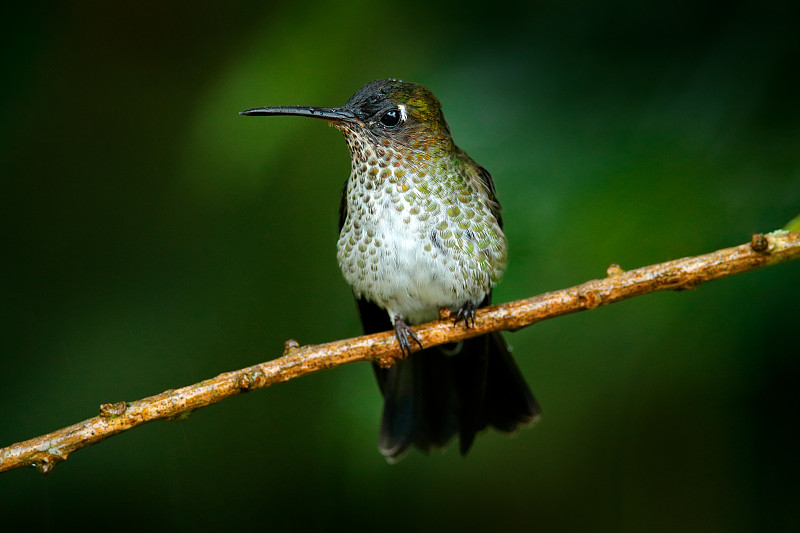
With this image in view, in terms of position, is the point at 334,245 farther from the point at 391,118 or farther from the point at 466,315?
the point at 466,315

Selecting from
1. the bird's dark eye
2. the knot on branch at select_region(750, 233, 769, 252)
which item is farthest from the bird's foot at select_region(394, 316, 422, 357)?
the knot on branch at select_region(750, 233, 769, 252)

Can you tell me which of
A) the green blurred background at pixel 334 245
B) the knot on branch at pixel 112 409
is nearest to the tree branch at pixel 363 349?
the knot on branch at pixel 112 409

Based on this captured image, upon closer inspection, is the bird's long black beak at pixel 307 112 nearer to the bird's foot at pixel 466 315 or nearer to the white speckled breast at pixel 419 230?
the white speckled breast at pixel 419 230

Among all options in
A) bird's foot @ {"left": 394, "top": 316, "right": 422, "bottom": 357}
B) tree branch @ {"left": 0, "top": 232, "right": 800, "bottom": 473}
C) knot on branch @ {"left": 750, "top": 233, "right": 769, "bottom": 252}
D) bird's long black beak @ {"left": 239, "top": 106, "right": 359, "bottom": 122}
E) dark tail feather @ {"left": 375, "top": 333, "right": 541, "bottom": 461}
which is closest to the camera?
tree branch @ {"left": 0, "top": 232, "right": 800, "bottom": 473}

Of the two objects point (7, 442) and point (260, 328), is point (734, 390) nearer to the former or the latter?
point (260, 328)

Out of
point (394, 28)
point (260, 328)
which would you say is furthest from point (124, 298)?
point (394, 28)

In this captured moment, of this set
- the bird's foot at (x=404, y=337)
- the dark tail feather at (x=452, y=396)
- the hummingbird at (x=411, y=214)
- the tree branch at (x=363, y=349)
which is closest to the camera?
the tree branch at (x=363, y=349)

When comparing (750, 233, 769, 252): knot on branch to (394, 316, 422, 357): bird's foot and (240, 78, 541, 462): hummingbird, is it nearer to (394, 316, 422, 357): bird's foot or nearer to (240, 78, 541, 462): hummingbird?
(240, 78, 541, 462): hummingbird
